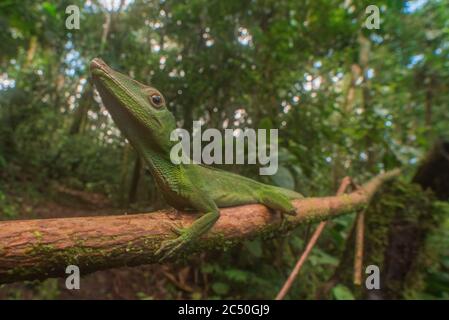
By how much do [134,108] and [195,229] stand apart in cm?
81

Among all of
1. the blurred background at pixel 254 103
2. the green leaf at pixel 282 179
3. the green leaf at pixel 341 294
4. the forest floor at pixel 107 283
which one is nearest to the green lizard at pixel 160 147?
the green leaf at pixel 282 179

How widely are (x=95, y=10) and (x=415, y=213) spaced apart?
10.1 metres

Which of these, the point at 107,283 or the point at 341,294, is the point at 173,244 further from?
the point at 107,283

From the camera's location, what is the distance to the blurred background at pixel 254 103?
19.8ft

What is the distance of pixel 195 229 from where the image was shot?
2057mm

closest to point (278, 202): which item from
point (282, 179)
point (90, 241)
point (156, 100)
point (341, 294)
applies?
point (156, 100)

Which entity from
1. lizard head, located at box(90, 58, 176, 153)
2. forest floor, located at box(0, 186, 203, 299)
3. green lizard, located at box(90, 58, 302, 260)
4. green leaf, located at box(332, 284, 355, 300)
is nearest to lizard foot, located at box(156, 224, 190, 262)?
green lizard, located at box(90, 58, 302, 260)

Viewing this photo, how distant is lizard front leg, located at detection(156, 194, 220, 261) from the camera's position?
74.2 inches

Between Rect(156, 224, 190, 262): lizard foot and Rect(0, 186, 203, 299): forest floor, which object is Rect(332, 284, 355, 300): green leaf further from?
Rect(156, 224, 190, 262): lizard foot

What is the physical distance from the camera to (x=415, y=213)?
16.8 feet

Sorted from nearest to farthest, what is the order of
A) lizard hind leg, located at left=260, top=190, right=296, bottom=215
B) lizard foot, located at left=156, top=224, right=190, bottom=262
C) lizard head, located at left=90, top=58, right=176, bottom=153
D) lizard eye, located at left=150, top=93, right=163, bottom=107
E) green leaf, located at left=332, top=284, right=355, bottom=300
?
lizard foot, located at left=156, top=224, right=190, bottom=262 → lizard head, located at left=90, top=58, right=176, bottom=153 → lizard eye, located at left=150, top=93, right=163, bottom=107 → lizard hind leg, located at left=260, top=190, right=296, bottom=215 → green leaf, located at left=332, top=284, right=355, bottom=300

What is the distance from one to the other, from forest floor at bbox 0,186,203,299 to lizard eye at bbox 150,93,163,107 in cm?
373

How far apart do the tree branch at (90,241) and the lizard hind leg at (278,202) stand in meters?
0.46

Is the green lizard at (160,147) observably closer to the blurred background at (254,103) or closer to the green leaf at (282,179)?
the green leaf at (282,179)
